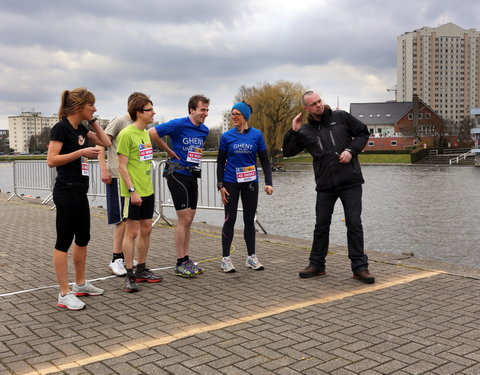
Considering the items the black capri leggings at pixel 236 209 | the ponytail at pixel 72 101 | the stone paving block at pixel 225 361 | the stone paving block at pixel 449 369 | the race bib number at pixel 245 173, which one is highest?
the ponytail at pixel 72 101

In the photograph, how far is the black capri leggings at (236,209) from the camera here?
6.29 meters

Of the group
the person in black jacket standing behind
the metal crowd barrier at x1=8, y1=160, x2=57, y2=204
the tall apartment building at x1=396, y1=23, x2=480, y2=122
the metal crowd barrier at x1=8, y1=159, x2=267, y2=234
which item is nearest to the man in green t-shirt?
the person in black jacket standing behind

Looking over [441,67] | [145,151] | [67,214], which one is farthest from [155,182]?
[441,67]

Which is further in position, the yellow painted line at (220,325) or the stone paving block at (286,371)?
the yellow painted line at (220,325)

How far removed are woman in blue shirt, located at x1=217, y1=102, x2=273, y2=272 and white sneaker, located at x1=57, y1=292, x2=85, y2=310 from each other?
6.54 feet

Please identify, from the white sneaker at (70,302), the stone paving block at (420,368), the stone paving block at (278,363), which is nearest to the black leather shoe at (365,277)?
the stone paving block at (420,368)

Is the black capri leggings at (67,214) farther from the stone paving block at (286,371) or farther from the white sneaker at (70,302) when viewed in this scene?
the stone paving block at (286,371)

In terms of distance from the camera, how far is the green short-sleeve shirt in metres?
5.39

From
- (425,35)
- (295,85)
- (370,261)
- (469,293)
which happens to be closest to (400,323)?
(469,293)

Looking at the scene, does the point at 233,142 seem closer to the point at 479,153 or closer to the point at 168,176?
the point at 168,176

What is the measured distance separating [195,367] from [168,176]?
3007 millimetres

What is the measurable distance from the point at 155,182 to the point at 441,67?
17873 cm

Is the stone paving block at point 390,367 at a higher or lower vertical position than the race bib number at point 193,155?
lower

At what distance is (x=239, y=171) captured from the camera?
624 cm
